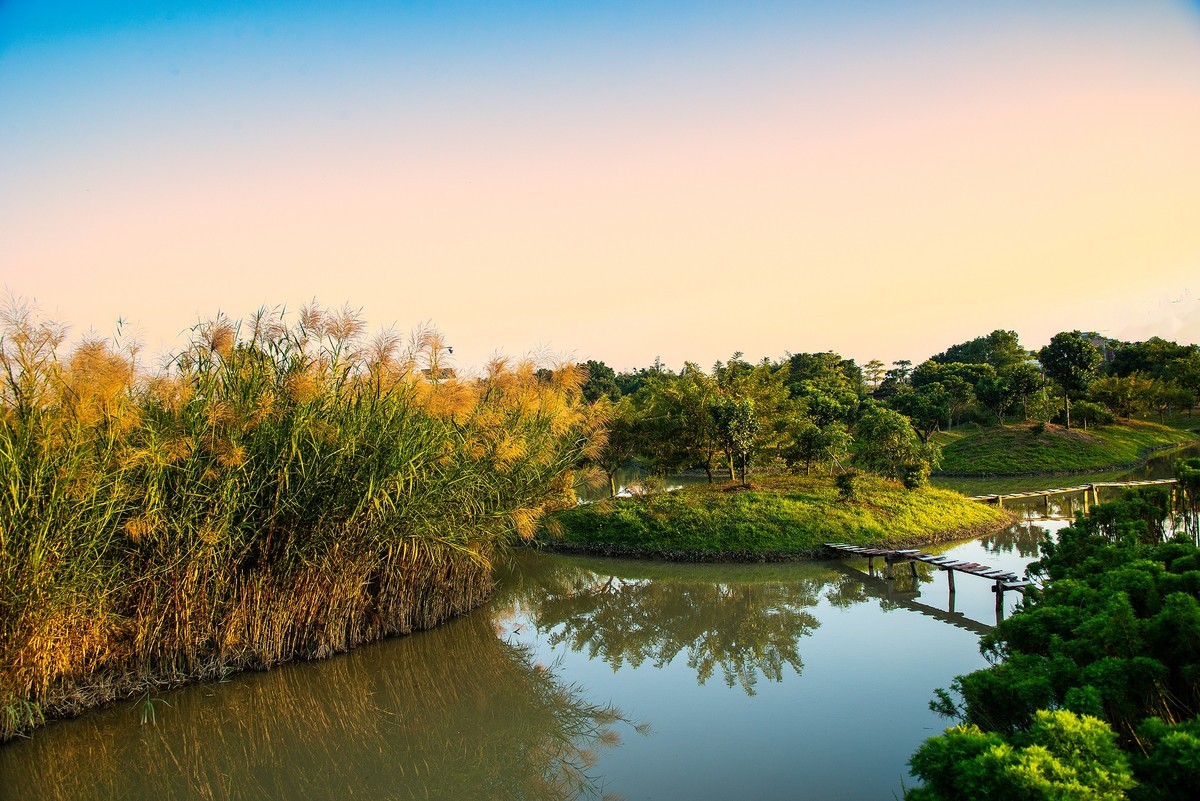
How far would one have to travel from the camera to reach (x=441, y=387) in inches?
382

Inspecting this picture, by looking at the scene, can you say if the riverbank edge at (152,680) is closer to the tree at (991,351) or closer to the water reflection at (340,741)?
the water reflection at (340,741)

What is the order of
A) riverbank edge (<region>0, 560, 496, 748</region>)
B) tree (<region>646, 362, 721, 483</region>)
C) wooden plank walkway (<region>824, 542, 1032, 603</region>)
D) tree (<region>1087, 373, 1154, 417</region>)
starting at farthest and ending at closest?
tree (<region>1087, 373, 1154, 417</region>) < tree (<region>646, 362, 721, 483</region>) < wooden plank walkway (<region>824, 542, 1032, 603</region>) < riverbank edge (<region>0, 560, 496, 748</region>)

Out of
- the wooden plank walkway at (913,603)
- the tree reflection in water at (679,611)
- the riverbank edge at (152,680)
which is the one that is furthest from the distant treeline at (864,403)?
the riverbank edge at (152,680)

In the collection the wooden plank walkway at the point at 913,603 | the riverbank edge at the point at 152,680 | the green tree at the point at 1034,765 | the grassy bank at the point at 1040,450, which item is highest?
the grassy bank at the point at 1040,450

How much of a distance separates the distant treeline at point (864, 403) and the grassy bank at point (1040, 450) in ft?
3.99

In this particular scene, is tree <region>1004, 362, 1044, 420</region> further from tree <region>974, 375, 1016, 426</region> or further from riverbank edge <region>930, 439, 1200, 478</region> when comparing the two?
riverbank edge <region>930, 439, 1200, 478</region>

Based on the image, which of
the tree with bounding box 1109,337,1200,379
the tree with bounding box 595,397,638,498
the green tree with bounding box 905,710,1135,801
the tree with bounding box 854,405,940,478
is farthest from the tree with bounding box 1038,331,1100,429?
the green tree with bounding box 905,710,1135,801

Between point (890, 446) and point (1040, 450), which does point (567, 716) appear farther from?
point (1040, 450)

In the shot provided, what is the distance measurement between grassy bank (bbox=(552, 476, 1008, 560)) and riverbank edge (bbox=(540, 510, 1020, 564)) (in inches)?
0.9

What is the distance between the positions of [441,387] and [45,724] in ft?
17.7

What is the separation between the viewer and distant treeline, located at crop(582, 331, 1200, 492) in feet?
61.0

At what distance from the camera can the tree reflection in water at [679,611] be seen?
31.1 feet

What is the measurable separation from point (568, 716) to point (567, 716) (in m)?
0.01

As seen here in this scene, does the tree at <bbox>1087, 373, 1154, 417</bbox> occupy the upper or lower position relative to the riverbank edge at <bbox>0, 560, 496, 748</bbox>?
upper
